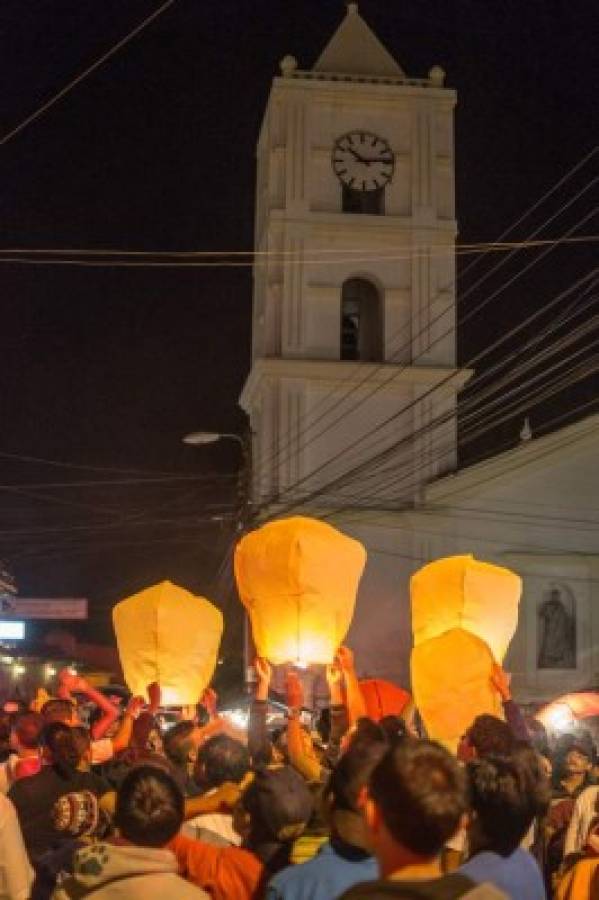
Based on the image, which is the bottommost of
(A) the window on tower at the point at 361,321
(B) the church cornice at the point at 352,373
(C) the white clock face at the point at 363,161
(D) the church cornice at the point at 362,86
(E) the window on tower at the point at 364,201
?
(B) the church cornice at the point at 352,373

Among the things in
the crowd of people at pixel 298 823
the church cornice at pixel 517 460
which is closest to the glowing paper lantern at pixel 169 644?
the crowd of people at pixel 298 823

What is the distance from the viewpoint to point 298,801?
480cm

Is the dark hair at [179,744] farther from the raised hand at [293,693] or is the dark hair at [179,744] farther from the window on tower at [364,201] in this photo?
the window on tower at [364,201]

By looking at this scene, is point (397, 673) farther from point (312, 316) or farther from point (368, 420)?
point (312, 316)

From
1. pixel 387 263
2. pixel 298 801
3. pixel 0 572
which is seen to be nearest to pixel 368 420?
pixel 387 263

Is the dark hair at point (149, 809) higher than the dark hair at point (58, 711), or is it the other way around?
the dark hair at point (58, 711)

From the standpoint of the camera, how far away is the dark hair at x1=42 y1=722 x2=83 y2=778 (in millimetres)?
6223

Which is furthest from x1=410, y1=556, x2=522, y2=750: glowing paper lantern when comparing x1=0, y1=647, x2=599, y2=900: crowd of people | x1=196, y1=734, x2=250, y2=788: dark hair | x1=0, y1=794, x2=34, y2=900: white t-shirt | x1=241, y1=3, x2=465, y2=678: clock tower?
x1=241, y1=3, x2=465, y2=678: clock tower

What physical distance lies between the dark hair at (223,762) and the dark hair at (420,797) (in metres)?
2.86

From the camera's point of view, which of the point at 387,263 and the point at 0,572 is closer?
the point at 387,263

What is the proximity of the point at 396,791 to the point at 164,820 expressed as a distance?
118 centimetres

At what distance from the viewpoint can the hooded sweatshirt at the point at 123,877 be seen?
3857 mm

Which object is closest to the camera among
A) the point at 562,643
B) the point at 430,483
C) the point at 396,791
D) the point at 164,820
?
the point at 396,791

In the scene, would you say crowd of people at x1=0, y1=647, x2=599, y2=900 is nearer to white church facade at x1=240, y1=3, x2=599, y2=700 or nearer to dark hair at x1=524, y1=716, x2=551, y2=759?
dark hair at x1=524, y1=716, x2=551, y2=759
